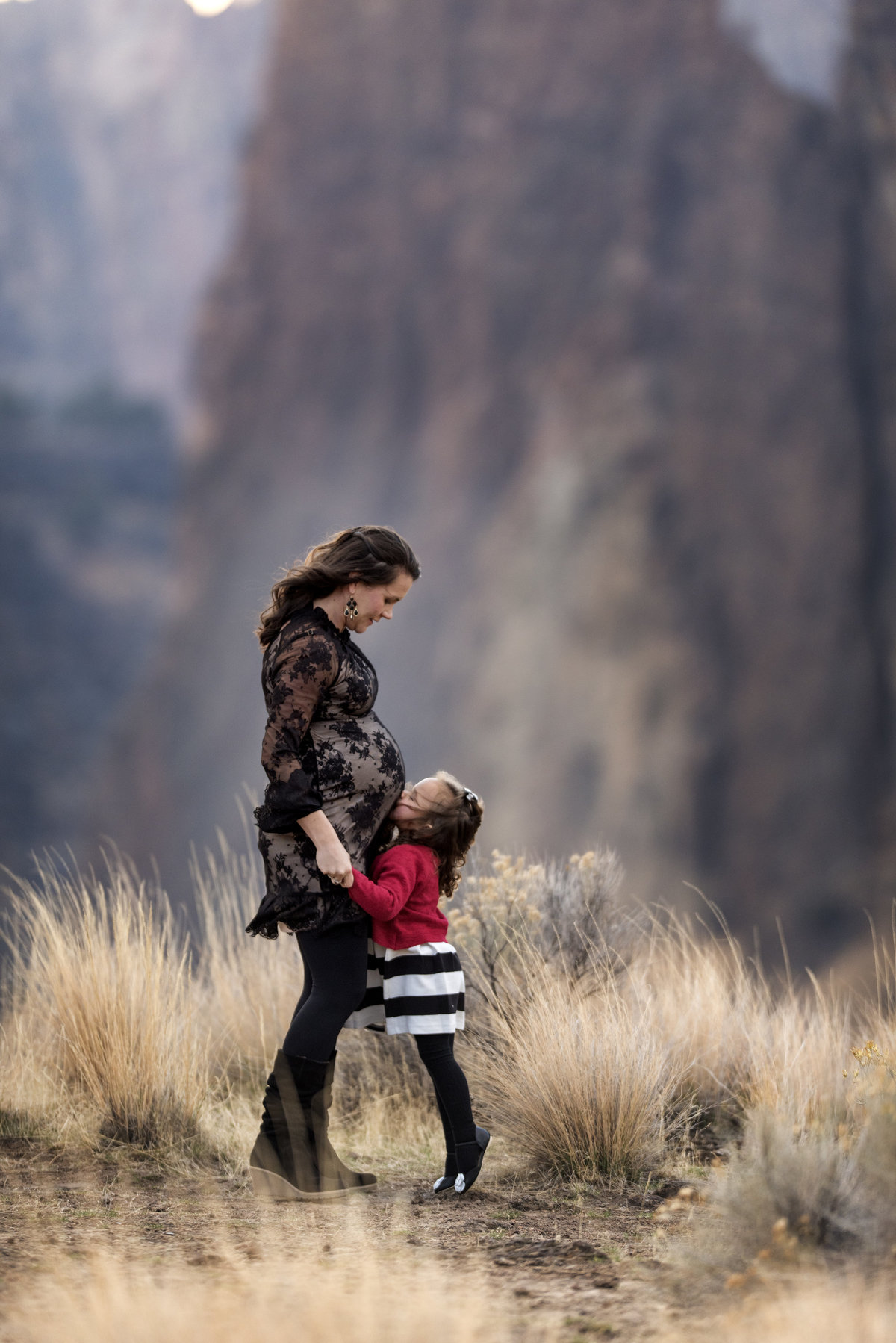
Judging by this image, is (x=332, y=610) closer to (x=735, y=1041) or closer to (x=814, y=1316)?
(x=814, y=1316)

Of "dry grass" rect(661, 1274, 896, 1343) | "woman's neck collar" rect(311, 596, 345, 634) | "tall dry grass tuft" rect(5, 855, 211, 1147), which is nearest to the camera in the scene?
"dry grass" rect(661, 1274, 896, 1343)

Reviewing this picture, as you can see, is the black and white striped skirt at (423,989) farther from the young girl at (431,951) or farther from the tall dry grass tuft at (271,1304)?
the tall dry grass tuft at (271,1304)

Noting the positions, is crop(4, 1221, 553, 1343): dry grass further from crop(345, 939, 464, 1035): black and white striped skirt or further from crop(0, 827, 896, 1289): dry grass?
crop(0, 827, 896, 1289): dry grass

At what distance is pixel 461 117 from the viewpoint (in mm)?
25156

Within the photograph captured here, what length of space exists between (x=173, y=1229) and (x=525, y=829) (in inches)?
663

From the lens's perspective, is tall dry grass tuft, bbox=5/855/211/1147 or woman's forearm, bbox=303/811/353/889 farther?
tall dry grass tuft, bbox=5/855/211/1147

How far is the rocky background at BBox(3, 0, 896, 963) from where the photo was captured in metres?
18.8

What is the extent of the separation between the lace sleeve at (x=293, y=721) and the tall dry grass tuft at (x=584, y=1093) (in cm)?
106

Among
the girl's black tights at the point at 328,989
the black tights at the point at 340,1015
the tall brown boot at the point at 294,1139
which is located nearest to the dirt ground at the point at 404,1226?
the tall brown boot at the point at 294,1139

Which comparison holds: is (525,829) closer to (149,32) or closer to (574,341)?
(574,341)

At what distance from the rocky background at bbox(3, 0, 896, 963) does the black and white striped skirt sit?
13.5m

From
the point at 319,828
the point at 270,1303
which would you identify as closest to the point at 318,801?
the point at 319,828

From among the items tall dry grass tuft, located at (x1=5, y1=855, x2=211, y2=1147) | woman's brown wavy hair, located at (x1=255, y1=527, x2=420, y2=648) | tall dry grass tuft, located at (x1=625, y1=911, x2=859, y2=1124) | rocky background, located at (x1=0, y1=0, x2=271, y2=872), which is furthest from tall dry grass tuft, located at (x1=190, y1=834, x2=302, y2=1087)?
rocky background, located at (x1=0, y1=0, x2=271, y2=872)

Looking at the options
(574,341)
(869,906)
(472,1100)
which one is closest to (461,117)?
(574,341)
